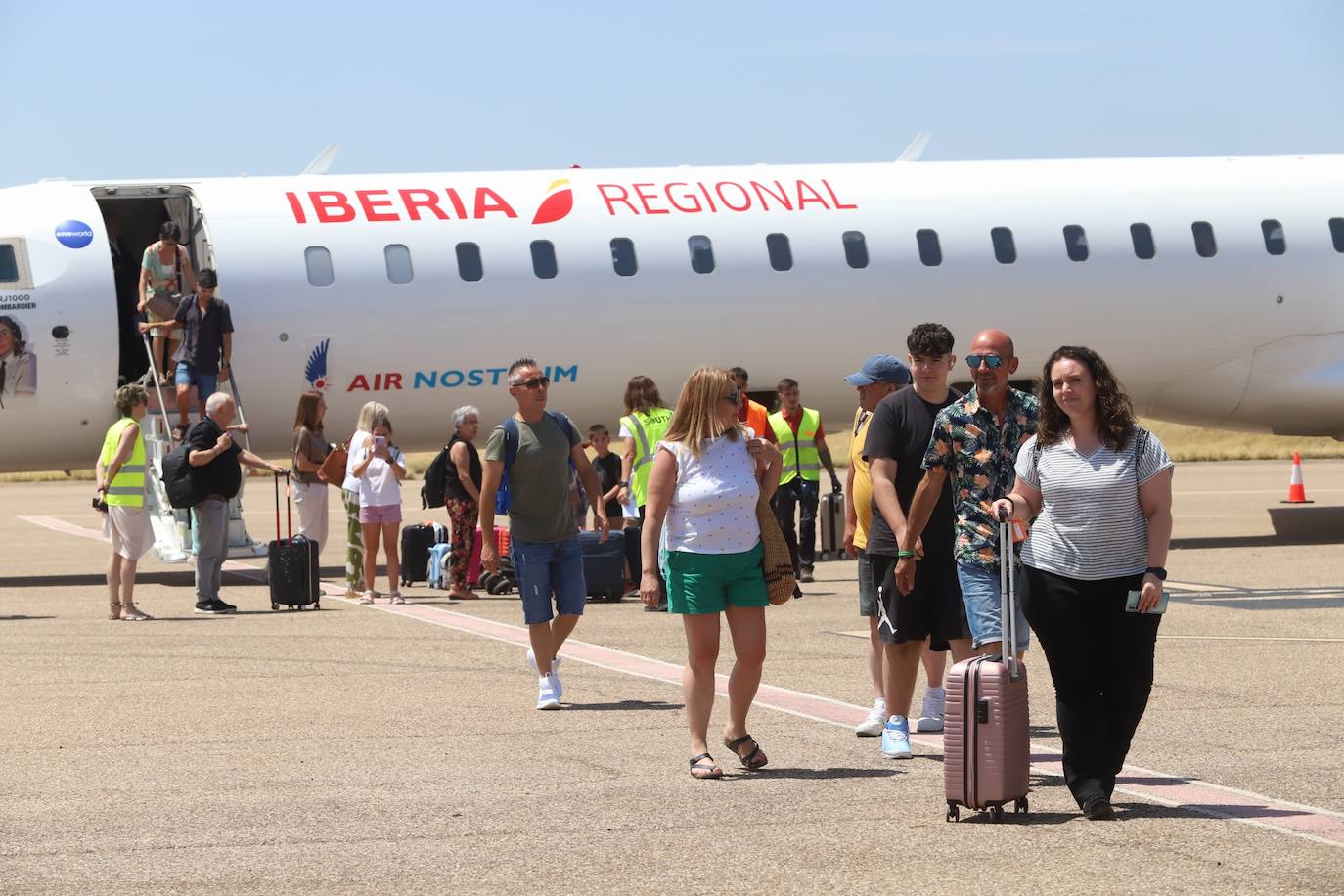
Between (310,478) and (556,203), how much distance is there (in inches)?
176

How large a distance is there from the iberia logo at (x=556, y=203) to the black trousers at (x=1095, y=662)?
12691 mm

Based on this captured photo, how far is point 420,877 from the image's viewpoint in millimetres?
6527

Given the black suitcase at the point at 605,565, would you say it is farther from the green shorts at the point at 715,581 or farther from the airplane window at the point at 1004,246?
the green shorts at the point at 715,581

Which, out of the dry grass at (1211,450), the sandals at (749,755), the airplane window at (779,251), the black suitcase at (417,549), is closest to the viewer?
the sandals at (749,755)

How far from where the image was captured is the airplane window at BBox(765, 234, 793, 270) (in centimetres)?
2031

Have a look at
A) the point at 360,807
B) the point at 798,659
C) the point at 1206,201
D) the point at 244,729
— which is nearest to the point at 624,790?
the point at 360,807

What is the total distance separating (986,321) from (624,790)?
1354 cm

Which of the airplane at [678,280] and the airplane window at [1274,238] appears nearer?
the airplane at [678,280]

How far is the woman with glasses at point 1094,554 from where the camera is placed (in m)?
7.49

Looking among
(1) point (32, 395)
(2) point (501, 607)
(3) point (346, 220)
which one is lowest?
(2) point (501, 607)

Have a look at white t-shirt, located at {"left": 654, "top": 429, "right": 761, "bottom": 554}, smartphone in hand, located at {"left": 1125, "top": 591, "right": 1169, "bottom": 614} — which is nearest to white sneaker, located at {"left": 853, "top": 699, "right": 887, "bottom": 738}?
white t-shirt, located at {"left": 654, "top": 429, "right": 761, "bottom": 554}

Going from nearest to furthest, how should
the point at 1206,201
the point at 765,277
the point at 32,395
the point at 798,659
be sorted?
the point at 798,659 < the point at 32,395 < the point at 765,277 < the point at 1206,201

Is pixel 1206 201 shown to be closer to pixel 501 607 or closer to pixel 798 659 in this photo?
pixel 501 607

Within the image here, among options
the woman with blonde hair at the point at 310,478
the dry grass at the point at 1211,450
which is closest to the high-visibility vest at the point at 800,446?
the woman with blonde hair at the point at 310,478
